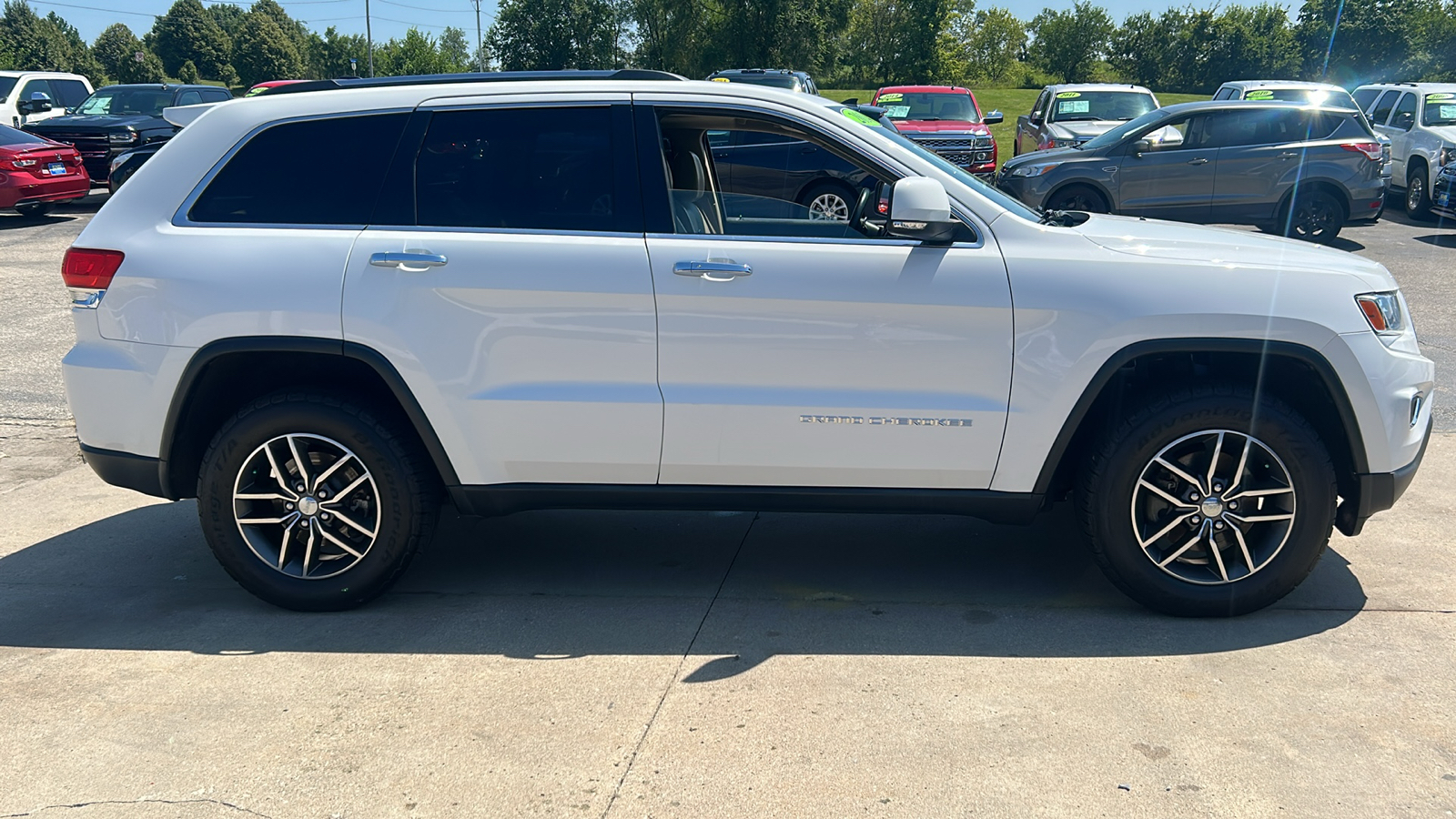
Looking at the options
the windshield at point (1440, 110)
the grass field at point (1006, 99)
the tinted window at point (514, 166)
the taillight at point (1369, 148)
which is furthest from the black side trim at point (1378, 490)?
the grass field at point (1006, 99)

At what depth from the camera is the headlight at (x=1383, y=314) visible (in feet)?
12.8

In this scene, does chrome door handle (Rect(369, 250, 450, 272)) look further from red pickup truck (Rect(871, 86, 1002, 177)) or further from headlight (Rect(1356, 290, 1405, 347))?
red pickup truck (Rect(871, 86, 1002, 177))

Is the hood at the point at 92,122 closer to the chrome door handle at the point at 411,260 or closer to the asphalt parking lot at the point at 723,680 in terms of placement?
the asphalt parking lot at the point at 723,680

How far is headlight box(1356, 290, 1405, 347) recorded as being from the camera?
153 inches

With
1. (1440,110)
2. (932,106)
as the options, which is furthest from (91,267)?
(1440,110)

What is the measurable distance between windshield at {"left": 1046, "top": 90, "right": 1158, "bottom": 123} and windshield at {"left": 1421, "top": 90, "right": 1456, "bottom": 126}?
385cm

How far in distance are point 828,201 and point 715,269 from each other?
2160mm

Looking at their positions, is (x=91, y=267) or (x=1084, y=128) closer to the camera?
(x=91, y=267)

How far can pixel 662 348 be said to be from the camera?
390 centimetres

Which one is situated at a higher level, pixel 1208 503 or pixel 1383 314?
pixel 1383 314

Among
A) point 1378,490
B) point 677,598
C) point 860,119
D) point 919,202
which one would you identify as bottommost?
point 677,598

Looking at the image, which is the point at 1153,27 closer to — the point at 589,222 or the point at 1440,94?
the point at 1440,94

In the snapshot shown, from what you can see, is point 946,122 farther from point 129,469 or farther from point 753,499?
point 129,469

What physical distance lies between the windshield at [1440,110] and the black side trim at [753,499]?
1650 centimetres
